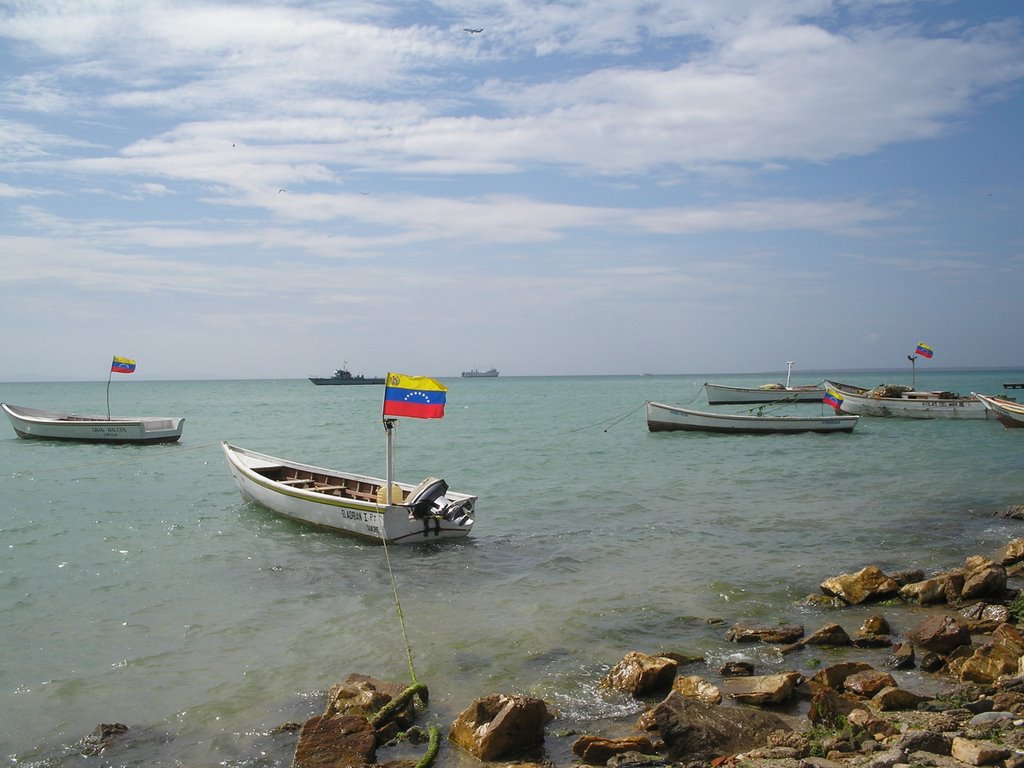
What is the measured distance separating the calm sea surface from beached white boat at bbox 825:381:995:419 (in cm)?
1847

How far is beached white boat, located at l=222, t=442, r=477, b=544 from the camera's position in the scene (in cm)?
1519

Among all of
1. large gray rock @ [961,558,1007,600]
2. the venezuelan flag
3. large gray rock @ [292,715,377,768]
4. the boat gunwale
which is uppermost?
the venezuelan flag

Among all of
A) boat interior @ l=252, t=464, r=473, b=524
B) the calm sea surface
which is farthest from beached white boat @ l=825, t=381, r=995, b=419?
boat interior @ l=252, t=464, r=473, b=524

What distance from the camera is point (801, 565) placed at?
13484 mm

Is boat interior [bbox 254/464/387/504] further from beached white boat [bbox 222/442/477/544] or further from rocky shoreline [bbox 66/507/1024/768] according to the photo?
rocky shoreline [bbox 66/507/1024/768]

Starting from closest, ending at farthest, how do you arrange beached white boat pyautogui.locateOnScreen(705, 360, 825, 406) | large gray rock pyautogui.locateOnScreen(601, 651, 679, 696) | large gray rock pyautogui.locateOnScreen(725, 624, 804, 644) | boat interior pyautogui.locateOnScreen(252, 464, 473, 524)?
large gray rock pyautogui.locateOnScreen(601, 651, 679, 696), large gray rock pyautogui.locateOnScreen(725, 624, 804, 644), boat interior pyautogui.locateOnScreen(252, 464, 473, 524), beached white boat pyautogui.locateOnScreen(705, 360, 825, 406)

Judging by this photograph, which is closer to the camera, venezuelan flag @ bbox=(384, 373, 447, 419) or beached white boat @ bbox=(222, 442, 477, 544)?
venezuelan flag @ bbox=(384, 373, 447, 419)

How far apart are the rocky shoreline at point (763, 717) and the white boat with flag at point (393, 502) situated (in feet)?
22.2

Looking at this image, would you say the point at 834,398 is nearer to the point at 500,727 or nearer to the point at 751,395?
the point at 751,395

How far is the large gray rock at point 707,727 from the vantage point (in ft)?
21.3

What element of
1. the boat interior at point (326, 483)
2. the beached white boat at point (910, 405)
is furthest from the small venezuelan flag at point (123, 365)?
Result: the beached white boat at point (910, 405)

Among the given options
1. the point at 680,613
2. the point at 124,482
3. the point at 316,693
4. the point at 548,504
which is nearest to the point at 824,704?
the point at 680,613

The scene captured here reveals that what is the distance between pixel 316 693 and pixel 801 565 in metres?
8.84

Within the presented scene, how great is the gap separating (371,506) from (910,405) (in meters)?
42.0
